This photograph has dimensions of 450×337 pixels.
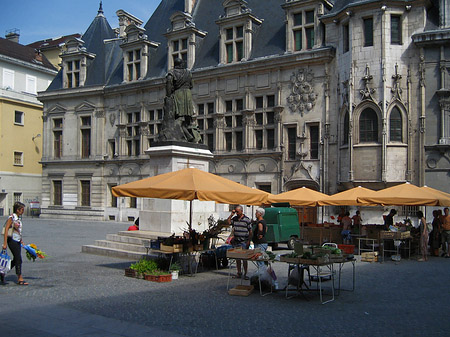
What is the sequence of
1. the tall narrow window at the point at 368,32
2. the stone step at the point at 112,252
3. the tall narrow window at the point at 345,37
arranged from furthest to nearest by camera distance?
1. the tall narrow window at the point at 345,37
2. the tall narrow window at the point at 368,32
3. the stone step at the point at 112,252

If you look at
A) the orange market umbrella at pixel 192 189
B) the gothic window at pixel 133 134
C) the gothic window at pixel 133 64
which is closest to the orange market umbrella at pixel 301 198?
the orange market umbrella at pixel 192 189

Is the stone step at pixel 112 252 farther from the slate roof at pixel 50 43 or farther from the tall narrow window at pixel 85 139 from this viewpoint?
the slate roof at pixel 50 43

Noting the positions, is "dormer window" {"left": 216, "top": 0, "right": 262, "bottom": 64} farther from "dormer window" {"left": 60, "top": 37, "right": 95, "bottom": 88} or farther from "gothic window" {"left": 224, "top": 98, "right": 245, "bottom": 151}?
"dormer window" {"left": 60, "top": 37, "right": 95, "bottom": 88}

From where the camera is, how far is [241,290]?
390 inches

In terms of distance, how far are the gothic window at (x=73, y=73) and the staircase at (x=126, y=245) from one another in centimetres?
2504

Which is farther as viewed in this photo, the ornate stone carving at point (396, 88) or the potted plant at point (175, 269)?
the ornate stone carving at point (396, 88)

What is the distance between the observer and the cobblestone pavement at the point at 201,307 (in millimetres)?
7164

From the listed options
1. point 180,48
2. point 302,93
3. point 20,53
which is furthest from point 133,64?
point 20,53

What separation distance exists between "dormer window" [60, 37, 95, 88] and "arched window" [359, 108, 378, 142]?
→ 2209 centimetres

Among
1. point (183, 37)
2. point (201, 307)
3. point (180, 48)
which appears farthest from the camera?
point (180, 48)

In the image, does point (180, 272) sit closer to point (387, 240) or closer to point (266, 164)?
point (387, 240)

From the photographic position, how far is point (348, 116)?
25.8m

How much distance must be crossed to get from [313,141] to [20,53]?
32662 millimetres

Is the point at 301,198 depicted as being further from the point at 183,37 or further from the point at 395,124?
the point at 183,37
